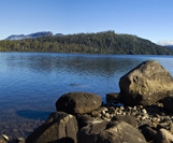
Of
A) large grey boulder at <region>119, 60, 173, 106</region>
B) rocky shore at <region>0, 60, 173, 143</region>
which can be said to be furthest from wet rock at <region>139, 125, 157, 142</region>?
large grey boulder at <region>119, 60, 173, 106</region>

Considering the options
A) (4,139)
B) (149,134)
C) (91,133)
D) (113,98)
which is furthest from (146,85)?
(91,133)

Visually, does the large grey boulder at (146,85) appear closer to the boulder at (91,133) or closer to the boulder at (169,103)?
the boulder at (169,103)

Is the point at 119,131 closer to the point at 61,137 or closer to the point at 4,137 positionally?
the point at 61,137

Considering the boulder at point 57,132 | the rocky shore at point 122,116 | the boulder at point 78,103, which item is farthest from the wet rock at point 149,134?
the boulder at point 78,103

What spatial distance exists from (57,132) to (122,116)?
5800 millimetres

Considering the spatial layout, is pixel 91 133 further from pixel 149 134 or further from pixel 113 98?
pixel 113 98

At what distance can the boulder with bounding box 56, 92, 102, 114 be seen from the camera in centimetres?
2108

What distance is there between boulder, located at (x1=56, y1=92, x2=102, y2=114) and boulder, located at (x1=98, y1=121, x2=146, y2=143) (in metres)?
10.1

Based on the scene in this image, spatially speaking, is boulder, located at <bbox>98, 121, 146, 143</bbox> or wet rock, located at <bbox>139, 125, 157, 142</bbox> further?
wet rock, located at <bbox>139, 125, 157, 142</bbox>

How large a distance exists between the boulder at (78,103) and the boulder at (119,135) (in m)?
10.1

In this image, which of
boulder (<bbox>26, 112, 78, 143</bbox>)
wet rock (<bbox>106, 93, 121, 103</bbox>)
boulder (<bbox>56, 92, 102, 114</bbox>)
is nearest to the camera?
boulder (<bbox>26, 112, 78, 143</bbox>)

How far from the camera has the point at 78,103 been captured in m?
21.2

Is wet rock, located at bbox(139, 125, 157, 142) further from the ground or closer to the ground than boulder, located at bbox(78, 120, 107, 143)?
closer to the ground

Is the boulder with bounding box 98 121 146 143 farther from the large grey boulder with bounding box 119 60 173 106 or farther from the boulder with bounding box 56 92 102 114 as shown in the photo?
the large grey boulder with bounding box 119 60 173 106
